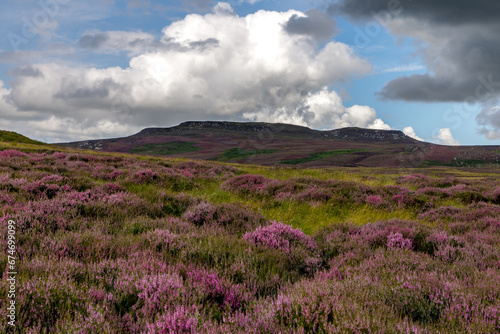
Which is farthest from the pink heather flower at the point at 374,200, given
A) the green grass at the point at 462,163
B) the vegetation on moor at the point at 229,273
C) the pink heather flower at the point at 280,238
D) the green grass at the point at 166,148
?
the green grass at the point at 166,148

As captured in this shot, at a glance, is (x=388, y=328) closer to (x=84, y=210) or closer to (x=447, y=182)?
(x=84, y=210)

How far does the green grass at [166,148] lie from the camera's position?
4191 inches

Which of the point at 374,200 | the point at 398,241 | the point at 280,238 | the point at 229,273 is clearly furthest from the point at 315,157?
the point at 229,273

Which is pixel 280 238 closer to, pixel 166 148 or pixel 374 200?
pixel 374 200

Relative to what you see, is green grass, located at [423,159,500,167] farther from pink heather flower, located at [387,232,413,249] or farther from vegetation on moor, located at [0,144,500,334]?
vegetation on moor, located at [0,144,500,334]

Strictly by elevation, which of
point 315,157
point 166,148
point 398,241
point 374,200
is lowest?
point 398,241

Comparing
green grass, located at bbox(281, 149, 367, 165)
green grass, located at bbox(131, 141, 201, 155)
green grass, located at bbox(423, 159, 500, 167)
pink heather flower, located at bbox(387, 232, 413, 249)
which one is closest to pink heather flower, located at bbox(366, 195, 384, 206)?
pink heather flower, located at bbox(387, 232, 413, 249)

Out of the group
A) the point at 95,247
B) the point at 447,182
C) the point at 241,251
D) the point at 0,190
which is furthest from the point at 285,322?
the point at 447,182

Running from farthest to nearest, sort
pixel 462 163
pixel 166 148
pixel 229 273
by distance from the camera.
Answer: pixel 166 148, pixel 462 163, pixel 229 273

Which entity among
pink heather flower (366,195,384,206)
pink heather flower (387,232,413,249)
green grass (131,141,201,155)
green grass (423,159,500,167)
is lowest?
pink heather flower (387,232,413,249)

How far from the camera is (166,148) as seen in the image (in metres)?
111

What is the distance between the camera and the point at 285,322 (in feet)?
8.07

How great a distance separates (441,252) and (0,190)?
9.80m

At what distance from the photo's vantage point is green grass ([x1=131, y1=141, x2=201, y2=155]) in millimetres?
106444
